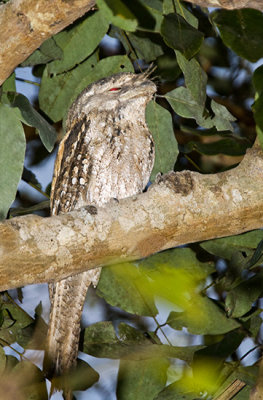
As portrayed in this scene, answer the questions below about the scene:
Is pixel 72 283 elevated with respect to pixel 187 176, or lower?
lower

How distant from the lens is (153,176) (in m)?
2.20

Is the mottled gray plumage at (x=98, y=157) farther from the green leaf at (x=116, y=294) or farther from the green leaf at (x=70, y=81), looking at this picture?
the green leaf at (x=116, y=294)

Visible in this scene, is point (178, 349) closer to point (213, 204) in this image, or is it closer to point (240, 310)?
point (240, 310)

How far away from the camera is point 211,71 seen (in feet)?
8.97

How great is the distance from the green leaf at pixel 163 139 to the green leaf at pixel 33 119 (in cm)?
50

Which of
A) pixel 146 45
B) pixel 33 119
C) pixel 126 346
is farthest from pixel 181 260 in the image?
pixel 146 45

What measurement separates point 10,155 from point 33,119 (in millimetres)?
112

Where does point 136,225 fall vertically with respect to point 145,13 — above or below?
below

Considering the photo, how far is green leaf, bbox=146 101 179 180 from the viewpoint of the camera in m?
1.99

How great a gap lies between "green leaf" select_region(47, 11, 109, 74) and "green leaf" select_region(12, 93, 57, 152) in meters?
0.39

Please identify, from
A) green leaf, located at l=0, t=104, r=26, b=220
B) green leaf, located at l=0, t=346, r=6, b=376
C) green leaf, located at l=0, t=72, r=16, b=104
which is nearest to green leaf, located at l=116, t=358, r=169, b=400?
green leaf, located at l=0, t=346, r=6, b=376

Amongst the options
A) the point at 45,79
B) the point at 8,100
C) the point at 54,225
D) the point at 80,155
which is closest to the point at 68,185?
the point at 80,155

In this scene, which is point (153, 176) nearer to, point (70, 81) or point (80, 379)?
point (70, 81)

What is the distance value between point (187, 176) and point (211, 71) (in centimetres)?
124
